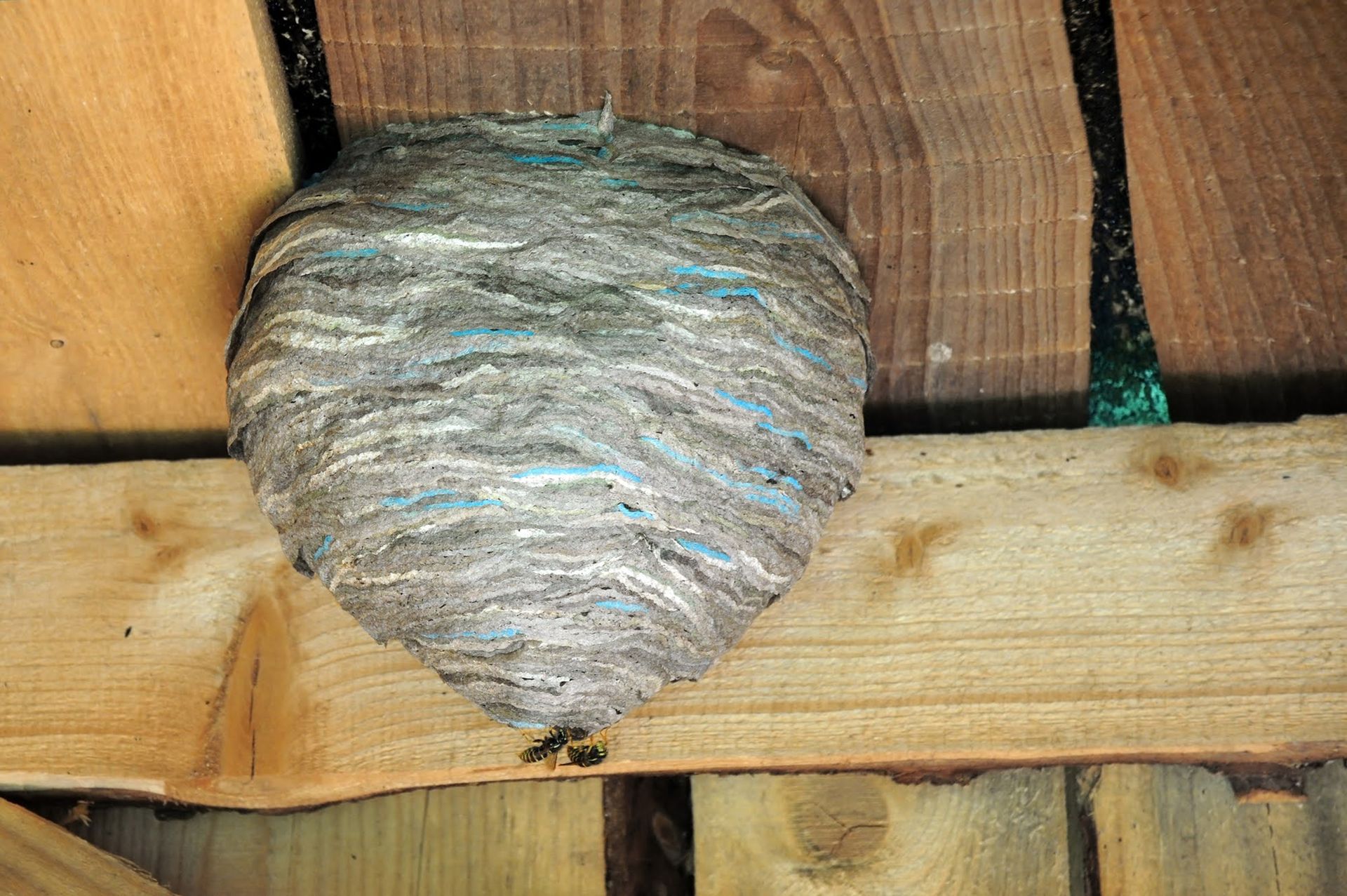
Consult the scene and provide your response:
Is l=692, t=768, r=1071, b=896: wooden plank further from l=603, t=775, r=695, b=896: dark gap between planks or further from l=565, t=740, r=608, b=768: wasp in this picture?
l=565, t=740, r=608, b=768: wasp

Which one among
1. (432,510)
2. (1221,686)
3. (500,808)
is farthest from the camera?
(500,808)

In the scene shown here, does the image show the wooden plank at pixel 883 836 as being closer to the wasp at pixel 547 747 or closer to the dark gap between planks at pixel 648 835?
the dark gap between planks at pixel 648 835

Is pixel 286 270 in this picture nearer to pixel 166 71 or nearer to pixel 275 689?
pixel 166 71

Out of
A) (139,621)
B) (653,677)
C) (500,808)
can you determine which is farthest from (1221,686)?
(139,621)

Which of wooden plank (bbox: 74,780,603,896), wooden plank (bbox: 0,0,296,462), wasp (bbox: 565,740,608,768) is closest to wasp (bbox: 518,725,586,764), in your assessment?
wasp (bbox: 565,740,608,768)

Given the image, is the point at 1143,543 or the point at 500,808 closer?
the point at 1143,543

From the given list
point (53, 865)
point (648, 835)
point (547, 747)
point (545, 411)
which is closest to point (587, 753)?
point (547, 747)
